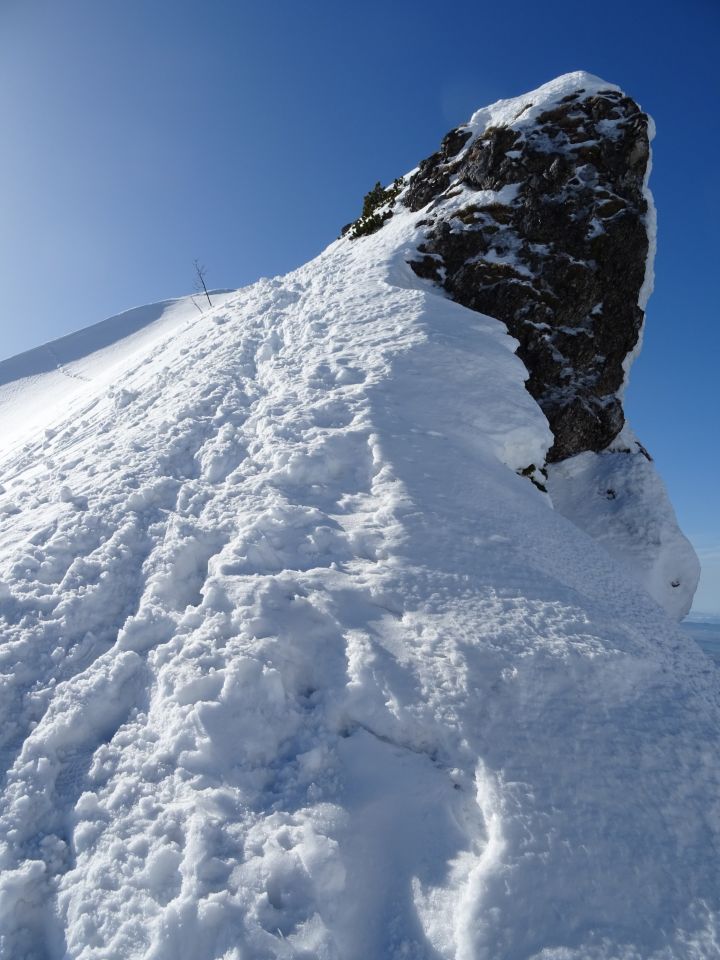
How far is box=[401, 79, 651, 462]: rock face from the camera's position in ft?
48.3

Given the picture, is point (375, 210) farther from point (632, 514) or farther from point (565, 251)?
point (632, 514)

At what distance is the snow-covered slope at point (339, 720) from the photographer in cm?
323

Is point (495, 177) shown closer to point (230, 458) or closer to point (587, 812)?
A: point (230, 458)

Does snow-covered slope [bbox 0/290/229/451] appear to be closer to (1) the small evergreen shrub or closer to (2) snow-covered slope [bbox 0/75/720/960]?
(1) the small evergreen shrub

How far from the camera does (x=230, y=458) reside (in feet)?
26.6

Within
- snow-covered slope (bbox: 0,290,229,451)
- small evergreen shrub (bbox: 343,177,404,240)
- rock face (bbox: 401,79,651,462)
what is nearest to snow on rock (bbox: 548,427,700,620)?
rock face (bbox: 401,79,651,462)

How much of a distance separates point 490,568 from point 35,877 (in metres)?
4.77

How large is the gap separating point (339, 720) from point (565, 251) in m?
15.0

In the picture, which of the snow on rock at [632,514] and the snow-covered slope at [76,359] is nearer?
the snow on rock at [632,514]

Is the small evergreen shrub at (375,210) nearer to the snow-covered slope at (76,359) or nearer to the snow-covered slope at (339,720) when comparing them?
the snow-covered slope at (76,359)

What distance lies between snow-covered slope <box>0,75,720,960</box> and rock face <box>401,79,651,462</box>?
8.09 meters

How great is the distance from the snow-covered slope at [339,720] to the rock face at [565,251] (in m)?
8.09

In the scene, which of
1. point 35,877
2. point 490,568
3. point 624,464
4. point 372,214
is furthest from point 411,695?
point 372,214

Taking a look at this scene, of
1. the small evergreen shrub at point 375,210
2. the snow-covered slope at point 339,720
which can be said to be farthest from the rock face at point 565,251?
the snow-covered slope at point 339,720
